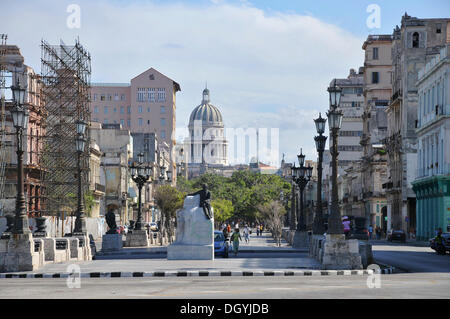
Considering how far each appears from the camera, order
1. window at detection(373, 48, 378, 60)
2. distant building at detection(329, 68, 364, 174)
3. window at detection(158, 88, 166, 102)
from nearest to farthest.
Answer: window at detection(373, 48, 378, 60), distant building at detection(329, 68, 364, 174), window at detection(158, 88, 166, 102)

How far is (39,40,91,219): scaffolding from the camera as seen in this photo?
7081 cm

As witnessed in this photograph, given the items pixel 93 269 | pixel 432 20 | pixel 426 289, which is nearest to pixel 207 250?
pixel 93 269

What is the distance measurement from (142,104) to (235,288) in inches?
6156

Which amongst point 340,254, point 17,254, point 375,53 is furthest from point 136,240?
point 375,53

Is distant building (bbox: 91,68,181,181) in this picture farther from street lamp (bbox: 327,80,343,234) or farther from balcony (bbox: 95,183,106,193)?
street lamp (bbox: 327,80,343,234)

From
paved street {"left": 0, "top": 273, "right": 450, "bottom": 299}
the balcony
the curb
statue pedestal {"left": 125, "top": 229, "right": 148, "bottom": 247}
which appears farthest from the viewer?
the balcony

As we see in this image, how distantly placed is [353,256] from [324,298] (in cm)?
1211

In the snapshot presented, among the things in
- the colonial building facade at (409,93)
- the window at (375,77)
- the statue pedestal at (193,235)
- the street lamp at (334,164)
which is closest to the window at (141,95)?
the window at (375,77)

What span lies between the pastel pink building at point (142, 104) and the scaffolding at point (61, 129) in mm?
97263

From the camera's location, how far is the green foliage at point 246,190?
6093 inches

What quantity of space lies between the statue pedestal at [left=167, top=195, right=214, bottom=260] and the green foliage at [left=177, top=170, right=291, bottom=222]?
347 ft

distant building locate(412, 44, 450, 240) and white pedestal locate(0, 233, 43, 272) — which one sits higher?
distant building locate(412, 44, 450, 240)

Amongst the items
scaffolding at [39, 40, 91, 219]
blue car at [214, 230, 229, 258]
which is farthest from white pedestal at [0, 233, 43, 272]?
scaffolding at [39, 40, 91, 219]

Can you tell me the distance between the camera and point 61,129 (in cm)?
7481
